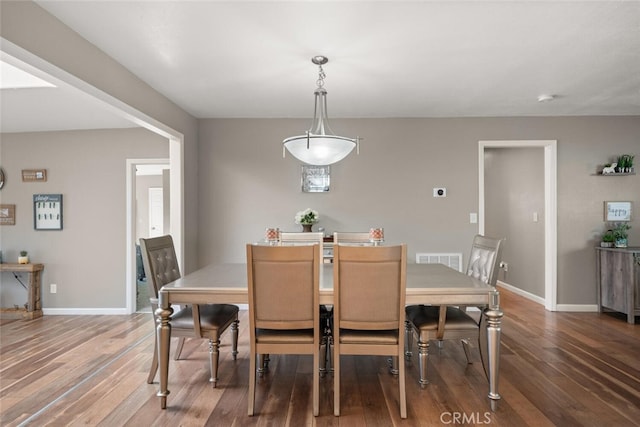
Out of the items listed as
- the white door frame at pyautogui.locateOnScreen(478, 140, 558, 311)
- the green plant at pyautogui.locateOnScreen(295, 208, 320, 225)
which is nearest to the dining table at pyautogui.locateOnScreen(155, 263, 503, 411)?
the green plant at pyautogui.locateOnScreen(295, 208, 320, 225)

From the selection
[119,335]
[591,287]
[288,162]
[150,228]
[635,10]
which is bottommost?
[119,335]

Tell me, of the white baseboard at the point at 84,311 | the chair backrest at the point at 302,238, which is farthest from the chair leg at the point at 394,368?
the white baseboard at the point at 84,311

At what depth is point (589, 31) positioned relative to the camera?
86.9 inches

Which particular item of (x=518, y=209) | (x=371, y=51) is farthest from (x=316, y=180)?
(x=518, y=209)

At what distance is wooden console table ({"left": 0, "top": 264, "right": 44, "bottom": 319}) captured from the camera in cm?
390

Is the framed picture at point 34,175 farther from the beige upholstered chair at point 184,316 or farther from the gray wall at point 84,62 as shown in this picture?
the beige upholstered chair at point 184,316

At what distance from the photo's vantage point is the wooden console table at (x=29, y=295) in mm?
3900

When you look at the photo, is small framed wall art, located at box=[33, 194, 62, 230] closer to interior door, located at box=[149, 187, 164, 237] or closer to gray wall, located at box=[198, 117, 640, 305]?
gray wall, located at box=[198, 117, 640, 305]

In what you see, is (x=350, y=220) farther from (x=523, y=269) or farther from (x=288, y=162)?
(x=523, y=269)

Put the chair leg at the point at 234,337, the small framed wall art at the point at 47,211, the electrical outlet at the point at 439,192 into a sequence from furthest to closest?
the electrical outlet at the point at 439,192
the small framed wall art at the point at 47,211
the chair leg at the point at 234,337

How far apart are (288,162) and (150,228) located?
4942 millimetres

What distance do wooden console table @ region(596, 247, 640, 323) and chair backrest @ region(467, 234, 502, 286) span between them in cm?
227

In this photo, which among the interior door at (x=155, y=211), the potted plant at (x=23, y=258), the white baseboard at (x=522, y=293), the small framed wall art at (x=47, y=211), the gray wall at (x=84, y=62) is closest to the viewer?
the gray wall at (x=84, y=62)

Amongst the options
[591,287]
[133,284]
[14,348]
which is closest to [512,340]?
[591,287]
